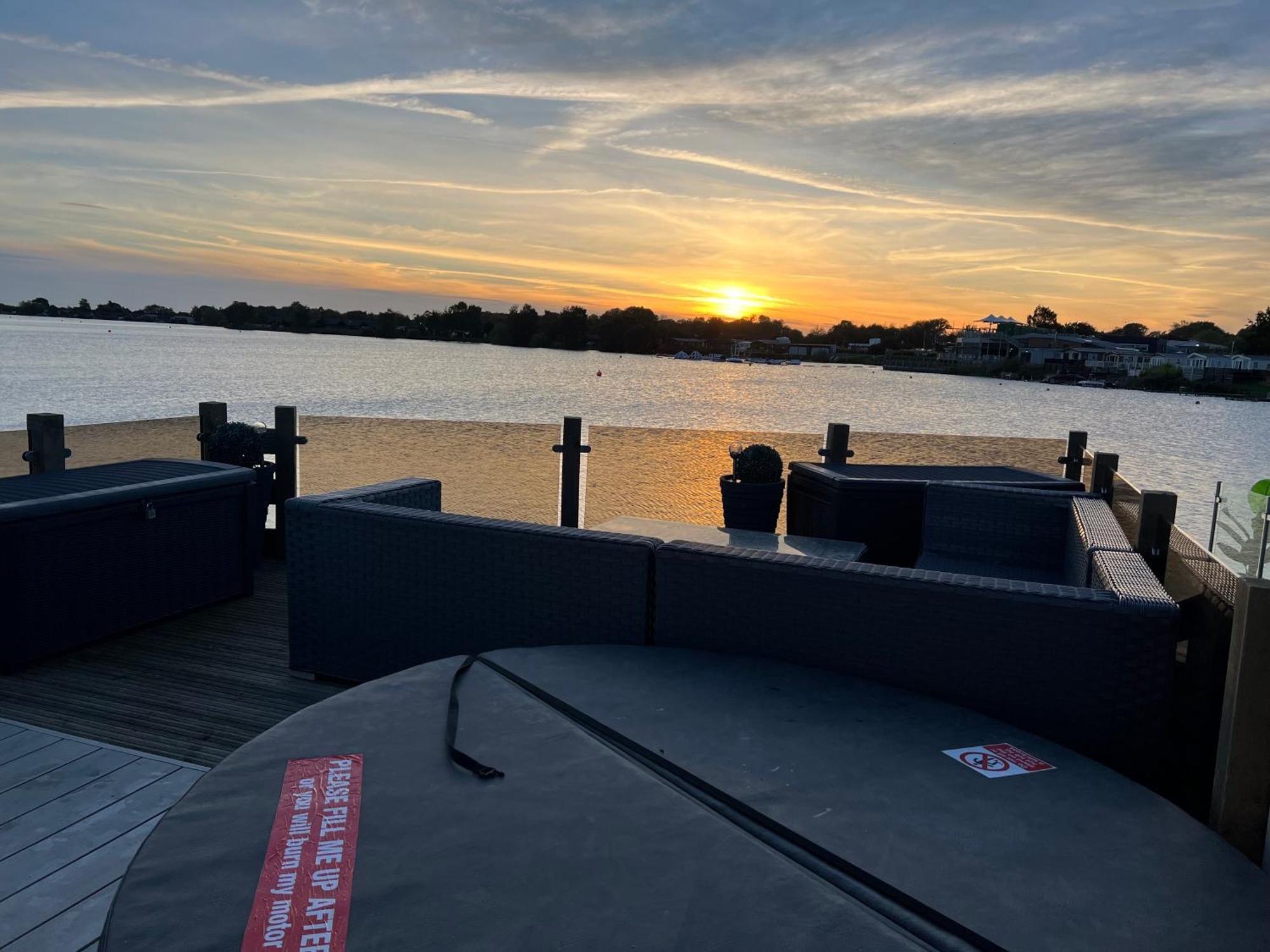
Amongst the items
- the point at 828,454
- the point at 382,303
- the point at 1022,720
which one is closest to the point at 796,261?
the point at 828,454

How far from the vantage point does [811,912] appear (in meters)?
1.32

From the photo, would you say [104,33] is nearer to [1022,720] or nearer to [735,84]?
[735,84]

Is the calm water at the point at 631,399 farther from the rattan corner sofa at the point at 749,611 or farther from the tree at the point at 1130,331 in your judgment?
the tree at the point at 1130,331

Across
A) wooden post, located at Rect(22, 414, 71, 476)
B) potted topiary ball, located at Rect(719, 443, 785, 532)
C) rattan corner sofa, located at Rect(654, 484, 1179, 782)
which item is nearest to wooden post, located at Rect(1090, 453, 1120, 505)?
potted topiary ball, located at Rect(719, 443, 785, 532)

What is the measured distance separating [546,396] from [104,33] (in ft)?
76.4

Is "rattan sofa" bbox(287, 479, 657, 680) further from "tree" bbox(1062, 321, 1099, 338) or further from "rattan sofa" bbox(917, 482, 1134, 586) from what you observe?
"tree" bbox(1062, 321, 1099, 338)

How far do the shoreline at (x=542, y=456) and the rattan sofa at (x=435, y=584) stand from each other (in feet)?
8.58

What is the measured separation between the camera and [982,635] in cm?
247

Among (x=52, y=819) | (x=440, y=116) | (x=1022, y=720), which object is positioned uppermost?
(x=440, y=116)

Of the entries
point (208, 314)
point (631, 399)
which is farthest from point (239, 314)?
point (631, 399)

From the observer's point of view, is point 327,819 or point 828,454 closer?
point 327,819

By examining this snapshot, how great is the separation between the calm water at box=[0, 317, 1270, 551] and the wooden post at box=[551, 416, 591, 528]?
1957mm

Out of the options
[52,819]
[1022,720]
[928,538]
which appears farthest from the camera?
[928,538]

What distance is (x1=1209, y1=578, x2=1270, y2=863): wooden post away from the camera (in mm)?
1752
